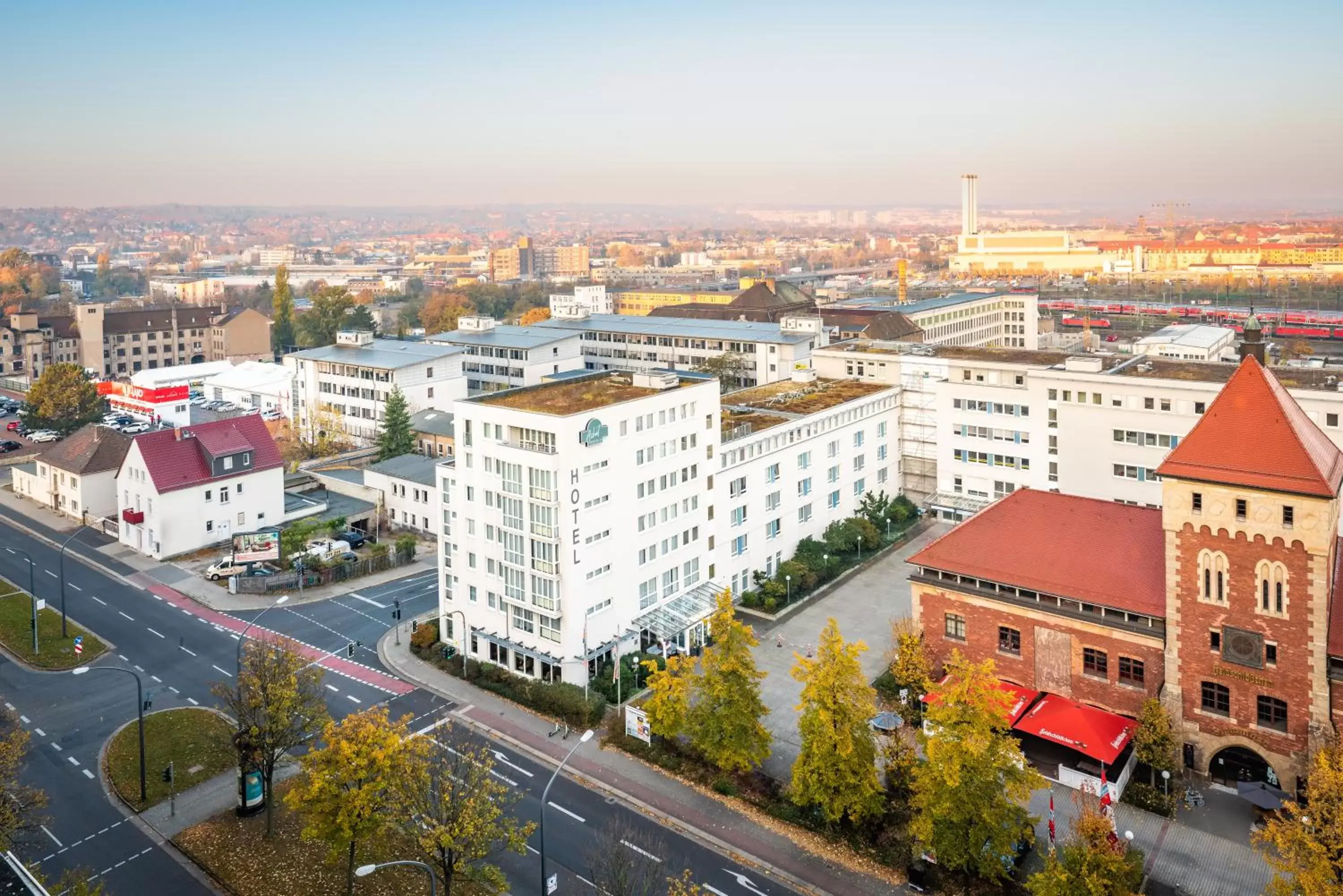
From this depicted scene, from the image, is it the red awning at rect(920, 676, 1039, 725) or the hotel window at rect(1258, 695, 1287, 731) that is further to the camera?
the red awning at rect(920, 676, 1039, 725)

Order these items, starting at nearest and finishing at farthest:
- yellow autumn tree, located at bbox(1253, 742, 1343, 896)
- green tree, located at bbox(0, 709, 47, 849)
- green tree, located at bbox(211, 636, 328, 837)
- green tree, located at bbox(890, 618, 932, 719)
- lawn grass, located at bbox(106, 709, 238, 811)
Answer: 1. yellow autumn tree, located at bbox(1253, 742, 1343, 896)
2. green tree, located at bbox(0, 709, 47, 849)
3. green tree, located at bbox(211, 636, 328, 837)
4. lawn grass, located at bbox(106, 709, 238, 811)
5. green tree, located at bbox(890, 618, 932, 719)

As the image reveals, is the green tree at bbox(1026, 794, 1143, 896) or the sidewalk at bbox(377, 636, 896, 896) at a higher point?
the green tree at bbox(1026, 794, 1143, 896)

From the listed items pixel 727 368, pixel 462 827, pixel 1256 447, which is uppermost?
pixel 727 368

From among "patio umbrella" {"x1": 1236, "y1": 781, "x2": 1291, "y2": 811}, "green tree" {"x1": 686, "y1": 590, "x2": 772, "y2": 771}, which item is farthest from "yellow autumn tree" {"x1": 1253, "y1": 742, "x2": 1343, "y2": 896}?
"green tree" {"x1": 686, "y1": 590, "x2": 772, "y2": 771}

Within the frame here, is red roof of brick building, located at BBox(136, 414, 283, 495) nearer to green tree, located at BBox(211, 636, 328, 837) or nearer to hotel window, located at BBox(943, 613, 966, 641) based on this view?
green tree, located at BBox(211, 636, 328, 837)

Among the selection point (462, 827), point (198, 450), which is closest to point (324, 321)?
point (198, 450)

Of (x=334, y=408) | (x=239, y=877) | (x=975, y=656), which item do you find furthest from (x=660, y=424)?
(x=334, y=408)

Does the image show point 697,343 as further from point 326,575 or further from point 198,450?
point 326,575
